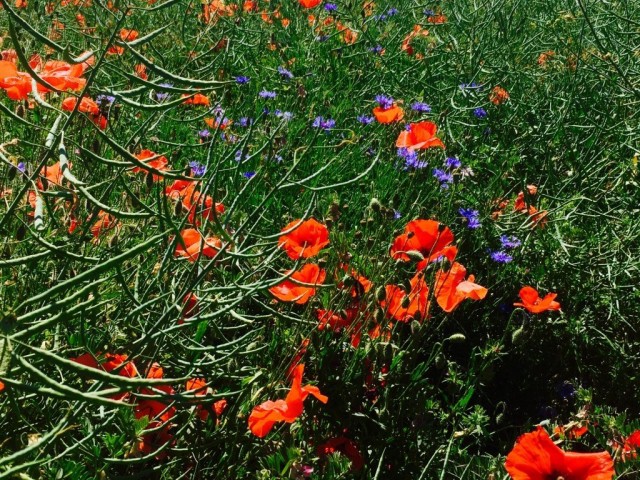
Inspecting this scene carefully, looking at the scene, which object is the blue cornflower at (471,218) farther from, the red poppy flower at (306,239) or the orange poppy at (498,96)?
the orange poppy at (498,96)

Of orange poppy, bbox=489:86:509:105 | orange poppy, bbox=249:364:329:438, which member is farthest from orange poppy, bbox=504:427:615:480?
orange poppy, bbox=489:86:509:105

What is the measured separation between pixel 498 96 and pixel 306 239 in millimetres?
1763

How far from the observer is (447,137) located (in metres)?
3.08

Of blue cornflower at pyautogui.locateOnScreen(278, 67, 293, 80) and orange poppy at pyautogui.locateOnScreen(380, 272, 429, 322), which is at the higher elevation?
orange poppy at pyautogui.locateOnScreen(380, 272, 429, 322)

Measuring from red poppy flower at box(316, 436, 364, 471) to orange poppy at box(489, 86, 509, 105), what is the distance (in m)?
1.94

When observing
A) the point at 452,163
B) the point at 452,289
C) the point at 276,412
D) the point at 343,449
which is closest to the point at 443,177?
the point at 452,163

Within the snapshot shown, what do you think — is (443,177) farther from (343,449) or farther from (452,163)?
(343,449)

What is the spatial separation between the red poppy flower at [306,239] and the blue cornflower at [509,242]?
0.86 meters

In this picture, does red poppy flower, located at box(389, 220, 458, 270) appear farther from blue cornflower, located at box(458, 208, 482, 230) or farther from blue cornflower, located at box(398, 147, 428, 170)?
blue cornflower, located at box(398, 147, 428, 170)

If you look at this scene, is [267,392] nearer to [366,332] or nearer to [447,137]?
[366,332]

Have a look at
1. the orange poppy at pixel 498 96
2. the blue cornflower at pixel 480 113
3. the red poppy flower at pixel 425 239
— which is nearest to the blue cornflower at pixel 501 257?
the red poppy flower at pixel 425 239

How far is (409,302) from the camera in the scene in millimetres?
1627

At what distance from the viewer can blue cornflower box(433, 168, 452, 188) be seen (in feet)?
7.91

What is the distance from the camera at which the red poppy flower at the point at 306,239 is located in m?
1.60
